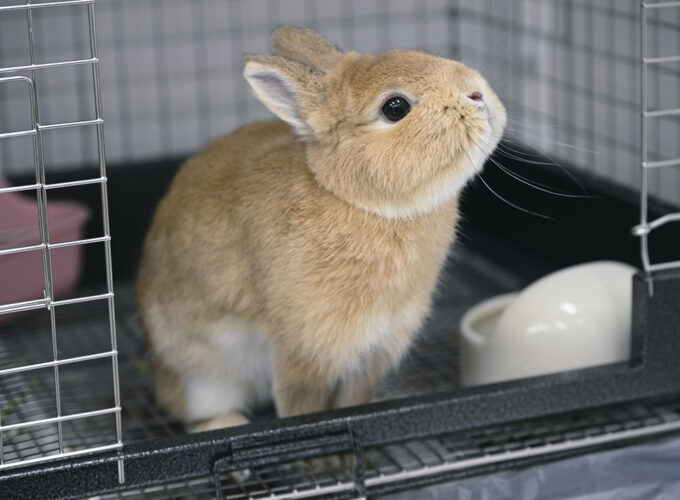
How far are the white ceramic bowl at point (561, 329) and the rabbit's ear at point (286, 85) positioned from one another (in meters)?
0.52

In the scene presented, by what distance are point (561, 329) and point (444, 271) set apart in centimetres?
34

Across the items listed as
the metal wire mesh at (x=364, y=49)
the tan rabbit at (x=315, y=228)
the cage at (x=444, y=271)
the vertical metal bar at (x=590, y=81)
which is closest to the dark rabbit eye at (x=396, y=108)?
the tan rabbit at (x=315, y=228)

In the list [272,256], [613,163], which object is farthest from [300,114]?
[613,163]

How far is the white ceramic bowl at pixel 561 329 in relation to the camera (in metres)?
1.77

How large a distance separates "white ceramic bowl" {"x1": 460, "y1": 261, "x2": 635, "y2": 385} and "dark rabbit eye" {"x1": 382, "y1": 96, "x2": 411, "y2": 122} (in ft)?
1.57

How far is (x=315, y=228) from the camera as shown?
1562 millimetres

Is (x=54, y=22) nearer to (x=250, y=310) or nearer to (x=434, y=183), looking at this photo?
(x=250, y=310)

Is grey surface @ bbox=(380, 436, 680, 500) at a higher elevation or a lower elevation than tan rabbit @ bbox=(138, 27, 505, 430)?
lower

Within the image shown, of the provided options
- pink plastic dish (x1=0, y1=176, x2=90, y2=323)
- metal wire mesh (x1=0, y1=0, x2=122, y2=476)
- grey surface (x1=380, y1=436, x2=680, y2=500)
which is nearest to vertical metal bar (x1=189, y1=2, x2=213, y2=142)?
pink plastic dish (x1=0, y1=176, x2=90, y2=323)

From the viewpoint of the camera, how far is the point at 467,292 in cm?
241

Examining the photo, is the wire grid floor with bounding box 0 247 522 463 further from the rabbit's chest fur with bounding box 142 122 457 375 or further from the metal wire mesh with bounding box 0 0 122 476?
the rabbit's chest fur with bounding box 142 122 457 375

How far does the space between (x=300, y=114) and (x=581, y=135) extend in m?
1.34

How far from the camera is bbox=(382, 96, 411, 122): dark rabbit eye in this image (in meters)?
1.49

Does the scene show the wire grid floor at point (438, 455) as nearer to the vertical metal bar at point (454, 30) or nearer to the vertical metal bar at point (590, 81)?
the vertical metal bar at point (590, 81)
